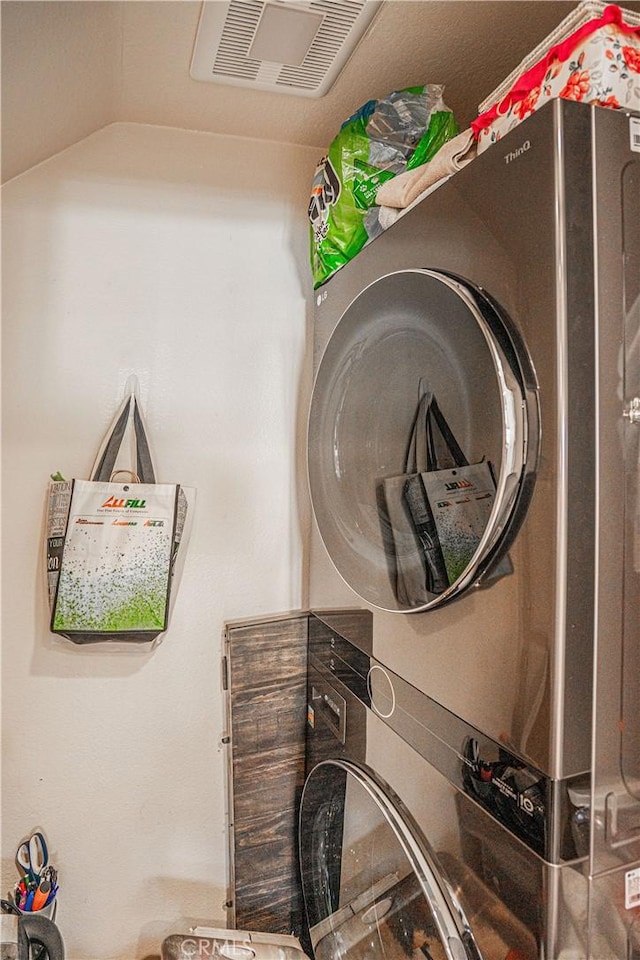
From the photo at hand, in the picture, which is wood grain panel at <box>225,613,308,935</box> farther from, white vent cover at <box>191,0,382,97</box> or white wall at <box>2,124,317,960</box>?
white vent cover at <box>191,0,382,97</box>

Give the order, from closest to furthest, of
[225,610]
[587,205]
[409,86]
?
1. [587,205]
2. [409,86]
3. [225,610]

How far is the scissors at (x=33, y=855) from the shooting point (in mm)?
1506

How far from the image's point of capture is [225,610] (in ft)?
5.49

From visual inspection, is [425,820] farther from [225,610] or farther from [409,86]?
[409,86]

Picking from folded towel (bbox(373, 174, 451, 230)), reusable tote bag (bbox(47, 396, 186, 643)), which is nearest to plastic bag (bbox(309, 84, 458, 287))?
folded towel (bbox(373, 174, 451, 230))

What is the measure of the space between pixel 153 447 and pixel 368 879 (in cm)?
103

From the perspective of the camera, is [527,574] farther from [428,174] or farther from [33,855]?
[33,855]

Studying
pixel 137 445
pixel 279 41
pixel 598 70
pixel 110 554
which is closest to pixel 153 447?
pixel 137 445

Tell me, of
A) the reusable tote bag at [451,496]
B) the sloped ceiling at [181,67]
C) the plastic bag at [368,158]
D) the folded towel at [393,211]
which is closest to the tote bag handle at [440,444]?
the reusable tote bag at [451,496]

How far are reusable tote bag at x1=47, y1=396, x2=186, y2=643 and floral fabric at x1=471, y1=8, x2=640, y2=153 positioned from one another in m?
1.07

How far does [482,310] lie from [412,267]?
0.26 m

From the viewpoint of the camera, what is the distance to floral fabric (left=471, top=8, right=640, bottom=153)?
772 mm

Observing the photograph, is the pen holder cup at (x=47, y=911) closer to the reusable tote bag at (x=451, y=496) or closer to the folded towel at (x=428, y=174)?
the reusable tote bag at (x=451, y=496)

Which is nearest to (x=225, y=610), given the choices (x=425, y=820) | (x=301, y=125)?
(x=425, y=820)
